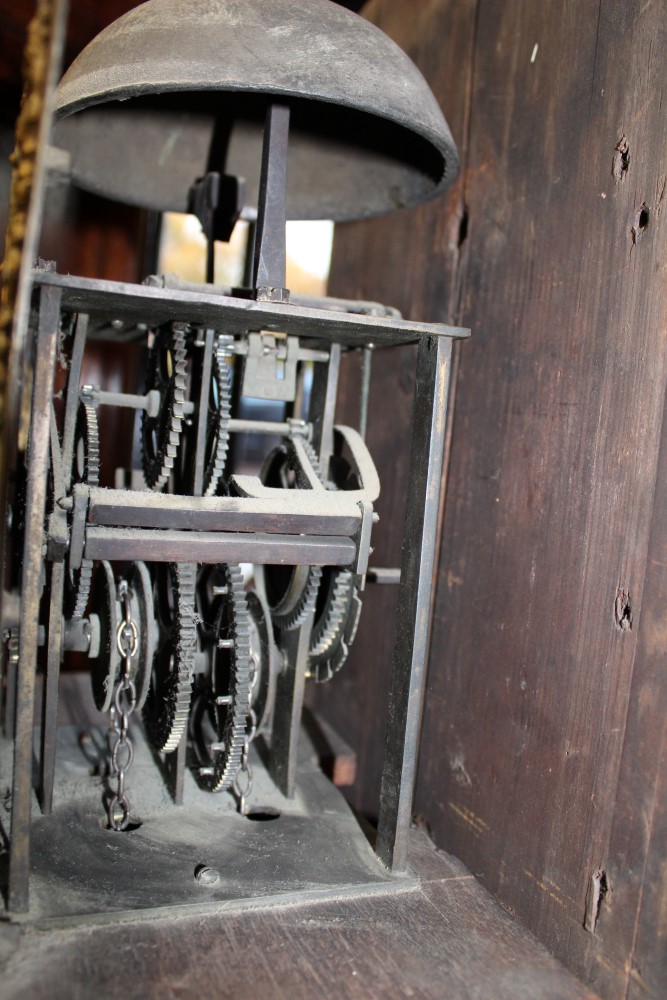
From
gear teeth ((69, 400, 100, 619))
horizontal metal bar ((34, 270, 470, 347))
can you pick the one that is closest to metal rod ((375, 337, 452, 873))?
horizontal metal bar ((34, 270, 470, 347))

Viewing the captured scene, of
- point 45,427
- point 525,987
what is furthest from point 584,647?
point 45,427

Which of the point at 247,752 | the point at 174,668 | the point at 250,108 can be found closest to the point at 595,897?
the point at 247,752

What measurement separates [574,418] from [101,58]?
0.99 m

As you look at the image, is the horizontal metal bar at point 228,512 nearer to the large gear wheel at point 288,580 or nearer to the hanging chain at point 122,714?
the large gear wheel at point 288,580

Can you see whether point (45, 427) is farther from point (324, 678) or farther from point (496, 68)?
point (496, 68)

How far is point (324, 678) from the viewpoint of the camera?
6.15ft

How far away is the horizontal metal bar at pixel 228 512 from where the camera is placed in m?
1.42

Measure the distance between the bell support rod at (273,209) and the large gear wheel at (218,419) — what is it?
0.25 m

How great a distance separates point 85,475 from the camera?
1694 mm

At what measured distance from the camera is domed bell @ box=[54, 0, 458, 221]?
1.35 meters

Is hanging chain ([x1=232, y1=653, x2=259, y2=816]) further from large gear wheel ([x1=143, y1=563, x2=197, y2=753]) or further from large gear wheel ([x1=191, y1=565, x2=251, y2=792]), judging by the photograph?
large gear wheel ([x1=143, y1=563, x2=197, y2=753])

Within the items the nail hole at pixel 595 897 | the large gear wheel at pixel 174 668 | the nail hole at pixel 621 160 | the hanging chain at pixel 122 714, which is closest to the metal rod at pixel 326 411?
the large gear wheel at pixel 174 668

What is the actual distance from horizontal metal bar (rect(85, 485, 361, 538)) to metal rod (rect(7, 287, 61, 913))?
0.10 metres

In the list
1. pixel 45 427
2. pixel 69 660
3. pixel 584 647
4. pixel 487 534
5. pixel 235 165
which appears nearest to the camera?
pixel 45 427
